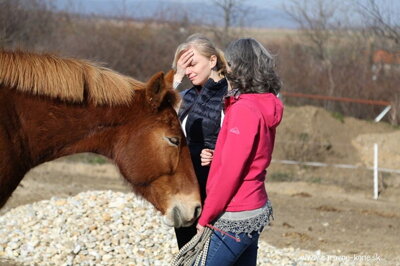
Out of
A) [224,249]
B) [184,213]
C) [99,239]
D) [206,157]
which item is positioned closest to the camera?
[224,249]

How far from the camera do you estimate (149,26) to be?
3156cm

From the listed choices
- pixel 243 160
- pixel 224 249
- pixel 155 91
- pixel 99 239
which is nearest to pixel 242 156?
pixel 243 160

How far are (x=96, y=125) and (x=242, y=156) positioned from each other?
1.10 meters

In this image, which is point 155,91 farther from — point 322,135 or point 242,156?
point 322,135

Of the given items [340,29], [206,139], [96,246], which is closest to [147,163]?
[206,139]

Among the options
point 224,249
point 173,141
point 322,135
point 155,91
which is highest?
point 155,91

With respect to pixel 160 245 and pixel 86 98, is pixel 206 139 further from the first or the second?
pixel 160 245

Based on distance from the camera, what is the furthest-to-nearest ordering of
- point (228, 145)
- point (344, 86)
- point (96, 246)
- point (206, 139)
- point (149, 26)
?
point (149, 26)
point (344, 86)
point (96, 246)
point (206, 139)
point (228, 145)

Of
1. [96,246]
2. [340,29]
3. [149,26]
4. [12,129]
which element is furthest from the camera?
[149,26]

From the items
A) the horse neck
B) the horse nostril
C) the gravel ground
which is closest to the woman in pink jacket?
the horse nostril

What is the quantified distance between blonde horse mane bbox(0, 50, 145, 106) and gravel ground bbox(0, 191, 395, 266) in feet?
11.2

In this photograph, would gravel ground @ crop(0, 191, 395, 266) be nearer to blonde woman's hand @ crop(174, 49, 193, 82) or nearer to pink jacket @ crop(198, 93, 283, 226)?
blonde woman's hand @ crop(174, 49, 193, 82)

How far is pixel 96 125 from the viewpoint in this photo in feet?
14.1

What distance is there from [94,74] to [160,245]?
3.90 meters
